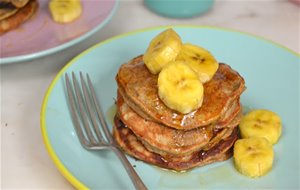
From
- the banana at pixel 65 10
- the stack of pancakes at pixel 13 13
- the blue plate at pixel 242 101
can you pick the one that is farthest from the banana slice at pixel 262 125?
the stack of pancakes at pixel 13 13

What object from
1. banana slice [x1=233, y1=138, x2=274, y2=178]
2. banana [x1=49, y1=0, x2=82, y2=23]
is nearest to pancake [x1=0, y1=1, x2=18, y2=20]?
banana [x1=49, y1=0, x2=82, y2=23]

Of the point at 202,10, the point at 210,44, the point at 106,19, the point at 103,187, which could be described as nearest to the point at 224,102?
the point at 103,187

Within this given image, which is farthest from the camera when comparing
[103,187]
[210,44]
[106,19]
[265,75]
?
[106,19]

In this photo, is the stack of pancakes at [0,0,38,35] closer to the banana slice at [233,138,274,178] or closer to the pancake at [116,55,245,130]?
the pancake at [116,55,245,130]

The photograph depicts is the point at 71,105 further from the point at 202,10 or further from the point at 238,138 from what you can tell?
the point at 202,10

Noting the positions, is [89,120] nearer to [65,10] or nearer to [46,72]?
[46,72]

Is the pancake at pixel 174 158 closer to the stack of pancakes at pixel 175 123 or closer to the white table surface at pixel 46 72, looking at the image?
the stack of pancakes at pixel 175 123
